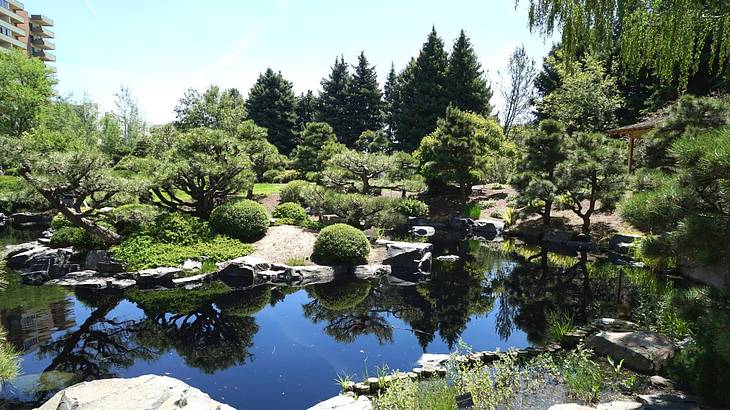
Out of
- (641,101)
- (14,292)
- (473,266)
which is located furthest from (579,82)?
(14,292)

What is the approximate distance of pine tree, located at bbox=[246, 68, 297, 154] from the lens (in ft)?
111

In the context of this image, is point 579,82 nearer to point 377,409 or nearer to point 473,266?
point 473,266

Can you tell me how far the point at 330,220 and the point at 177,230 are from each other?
16.4 ft

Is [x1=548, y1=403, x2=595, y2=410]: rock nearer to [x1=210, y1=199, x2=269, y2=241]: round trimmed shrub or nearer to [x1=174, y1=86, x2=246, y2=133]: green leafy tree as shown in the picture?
[x1=210, y1=199, x2=269, y2=241]: round trimmed shrub

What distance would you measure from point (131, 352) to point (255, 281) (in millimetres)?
3903

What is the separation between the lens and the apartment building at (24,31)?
140 feet

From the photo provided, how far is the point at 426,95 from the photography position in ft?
97.0

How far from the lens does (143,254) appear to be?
34.0 feet

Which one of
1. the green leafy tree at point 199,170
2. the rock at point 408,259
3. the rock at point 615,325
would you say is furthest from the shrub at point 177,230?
the rock at point 615,325

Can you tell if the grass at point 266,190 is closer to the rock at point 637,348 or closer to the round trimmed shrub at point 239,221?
the round trimmed shrub at point 239,221

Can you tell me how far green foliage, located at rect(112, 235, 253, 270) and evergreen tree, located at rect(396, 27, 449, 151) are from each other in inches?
810

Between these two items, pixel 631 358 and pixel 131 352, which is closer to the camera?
pixel 631 358

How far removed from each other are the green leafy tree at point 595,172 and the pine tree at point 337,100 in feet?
70.8

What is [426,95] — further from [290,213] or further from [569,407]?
[569,407]
